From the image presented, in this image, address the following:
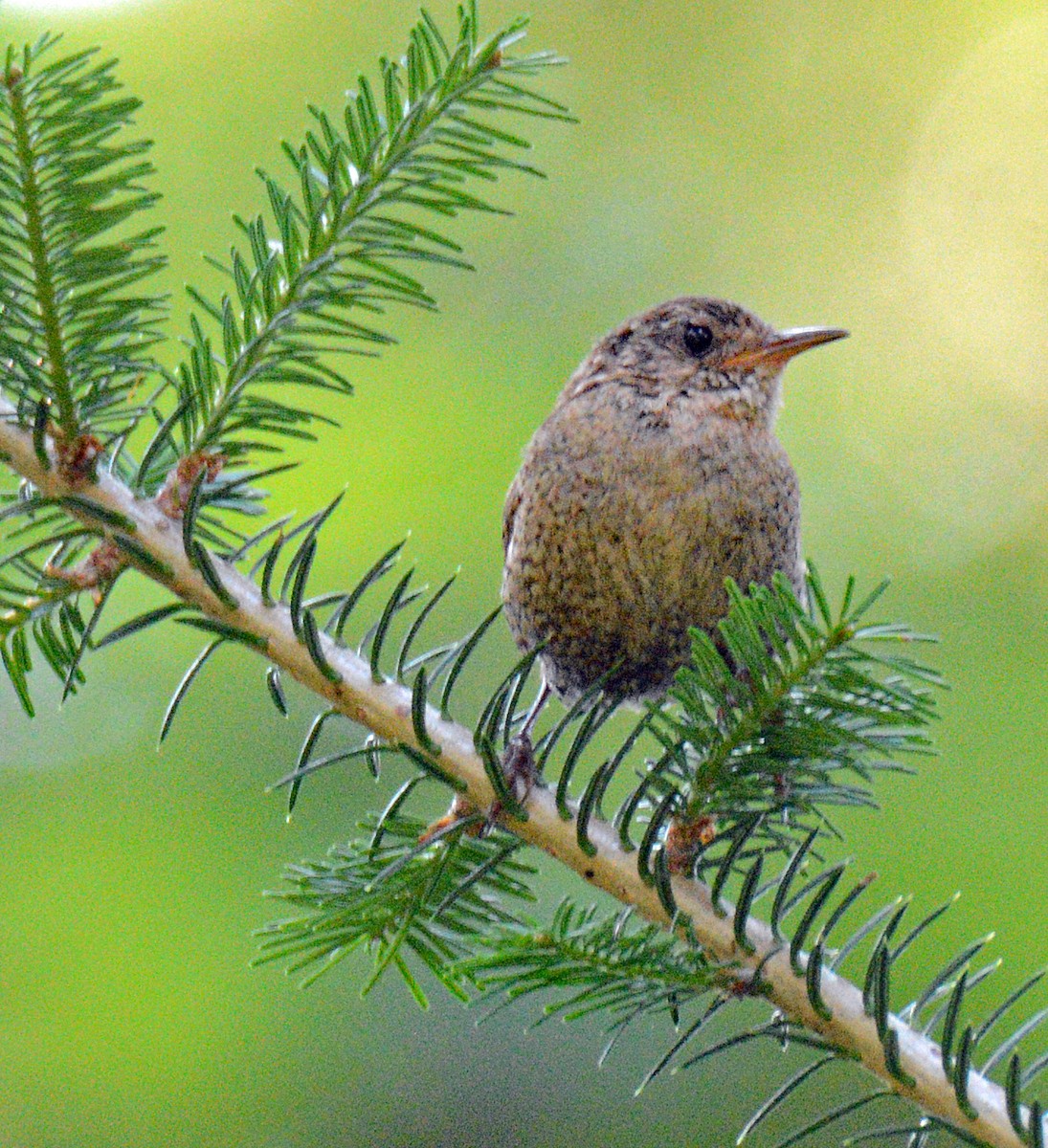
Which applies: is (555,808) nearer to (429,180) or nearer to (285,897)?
(285,897)

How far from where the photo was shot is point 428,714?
5.92 ft

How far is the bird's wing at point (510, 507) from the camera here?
107 inches

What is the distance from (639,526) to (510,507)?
406 millimetres

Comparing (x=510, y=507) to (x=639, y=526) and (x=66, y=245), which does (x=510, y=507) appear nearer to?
(x=639, y=526)

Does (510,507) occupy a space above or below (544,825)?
above

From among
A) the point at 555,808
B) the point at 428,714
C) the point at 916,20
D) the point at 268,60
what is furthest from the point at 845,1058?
the point at 916,20

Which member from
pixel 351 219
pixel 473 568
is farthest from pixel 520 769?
pixel 473 568

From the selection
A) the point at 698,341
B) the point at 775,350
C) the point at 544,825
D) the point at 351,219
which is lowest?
the point at 544,825

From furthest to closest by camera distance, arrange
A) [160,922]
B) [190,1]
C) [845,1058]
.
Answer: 1. [190,1]
2. [160,922]
3. [845,1058]

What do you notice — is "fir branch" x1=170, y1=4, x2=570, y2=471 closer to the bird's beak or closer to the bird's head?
the bird's head

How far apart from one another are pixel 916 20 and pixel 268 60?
2559mm

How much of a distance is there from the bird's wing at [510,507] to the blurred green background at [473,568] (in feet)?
1.89

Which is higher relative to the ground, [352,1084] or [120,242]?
[120,242]

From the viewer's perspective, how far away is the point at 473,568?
11.5 feet
